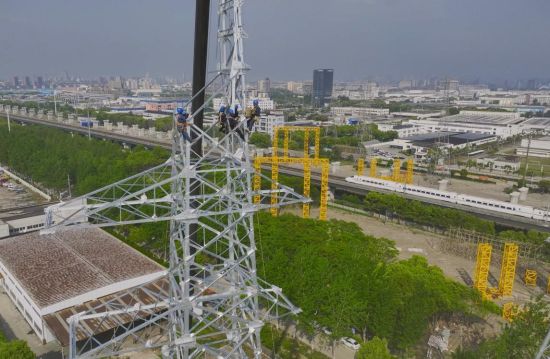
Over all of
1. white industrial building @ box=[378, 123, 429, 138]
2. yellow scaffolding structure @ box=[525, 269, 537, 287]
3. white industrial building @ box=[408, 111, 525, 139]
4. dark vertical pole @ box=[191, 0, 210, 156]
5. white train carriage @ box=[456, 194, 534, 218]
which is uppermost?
dark vertical pole @ box=[191, 0, 210, 156]

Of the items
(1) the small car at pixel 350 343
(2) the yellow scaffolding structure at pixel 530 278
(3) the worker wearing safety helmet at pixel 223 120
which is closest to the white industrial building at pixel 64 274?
(1) the small car at pixel 350 343

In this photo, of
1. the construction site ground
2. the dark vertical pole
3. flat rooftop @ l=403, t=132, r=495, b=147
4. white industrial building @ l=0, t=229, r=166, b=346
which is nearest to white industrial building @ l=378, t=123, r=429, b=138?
flat rooftop @ l=403, t=132, r=495, b=147

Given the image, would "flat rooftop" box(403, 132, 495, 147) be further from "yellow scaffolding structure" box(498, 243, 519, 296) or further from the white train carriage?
"yellow scaffolding structure" box(498, 243, 519, 296)

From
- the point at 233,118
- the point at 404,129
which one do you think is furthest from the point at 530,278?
the point at 404,129

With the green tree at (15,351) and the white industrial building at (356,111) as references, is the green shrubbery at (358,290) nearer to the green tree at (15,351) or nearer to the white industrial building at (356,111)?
the green tree at (15,351)

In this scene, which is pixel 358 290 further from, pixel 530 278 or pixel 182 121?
pixel 530 278

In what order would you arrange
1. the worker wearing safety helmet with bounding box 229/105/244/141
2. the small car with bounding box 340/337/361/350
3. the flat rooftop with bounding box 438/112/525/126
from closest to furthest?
the worker wearing safety helmet with bounding box 229/105/244/141, the small car with bounding box 340/337/361/350, the flat rooftop with bounding box 438/112/525/126

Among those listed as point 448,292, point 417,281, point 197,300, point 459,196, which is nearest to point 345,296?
point 417,281
